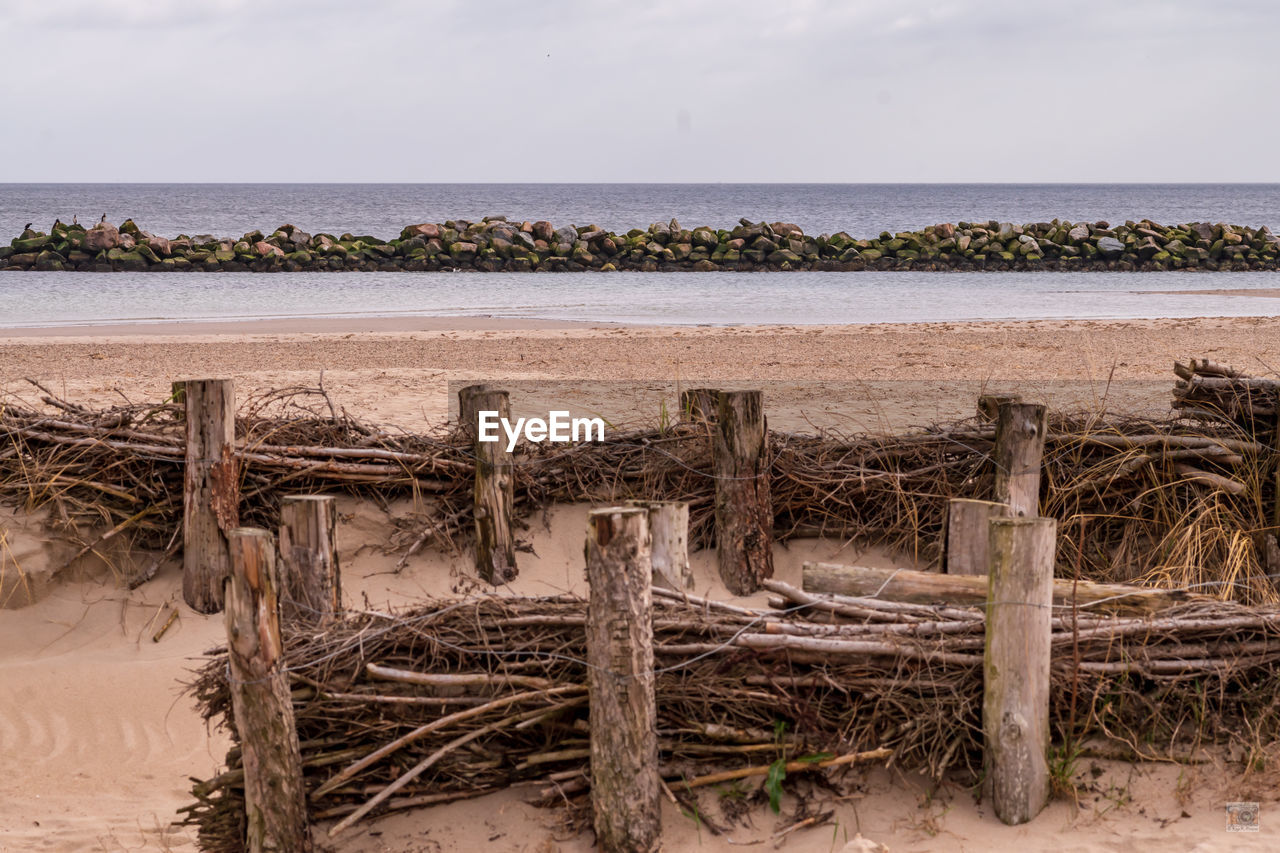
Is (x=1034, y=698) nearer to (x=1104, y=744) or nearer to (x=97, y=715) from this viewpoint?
(x=1104, y=744)

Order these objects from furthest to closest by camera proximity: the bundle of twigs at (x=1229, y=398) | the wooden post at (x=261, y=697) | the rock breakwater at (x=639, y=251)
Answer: the rock breakwater at (x=639, y=251) < the bundle of twigs at (x=1229, y=398) < the wooden post at (x=261, y=697)

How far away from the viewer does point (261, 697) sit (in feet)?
12.6

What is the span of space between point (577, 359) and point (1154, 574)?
354 inches

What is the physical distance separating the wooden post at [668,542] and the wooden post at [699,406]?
1.58 m

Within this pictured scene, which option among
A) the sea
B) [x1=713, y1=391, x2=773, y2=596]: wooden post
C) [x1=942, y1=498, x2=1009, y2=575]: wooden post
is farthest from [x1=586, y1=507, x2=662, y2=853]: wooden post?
the sea

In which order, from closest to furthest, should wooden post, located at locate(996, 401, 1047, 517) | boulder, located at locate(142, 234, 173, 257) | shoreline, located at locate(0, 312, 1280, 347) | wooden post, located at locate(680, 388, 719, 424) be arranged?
1. wooden post, located at locate(996, 401, 1047, 517)
2. wooden post, located at locate(680, 388, 719, 424)
3. shoreline, located at locate(0, 312, 1280, 347)
4. boulder, located at locate(142, 234, 173, 257)

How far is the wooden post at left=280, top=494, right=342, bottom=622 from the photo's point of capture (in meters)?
4.64

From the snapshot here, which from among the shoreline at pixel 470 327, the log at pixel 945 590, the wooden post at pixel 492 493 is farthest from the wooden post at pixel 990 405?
the shoreline at pixel 470 327

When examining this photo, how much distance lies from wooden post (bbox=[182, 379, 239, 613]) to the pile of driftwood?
0.27 metres

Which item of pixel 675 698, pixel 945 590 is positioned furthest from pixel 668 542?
pixel 945 590

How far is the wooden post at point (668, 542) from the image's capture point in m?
4.69

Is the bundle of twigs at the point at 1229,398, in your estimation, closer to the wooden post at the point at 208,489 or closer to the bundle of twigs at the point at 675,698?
the bundle of twigs at the point at 675,698

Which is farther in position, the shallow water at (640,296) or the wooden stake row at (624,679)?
the shallow water at (640,296)

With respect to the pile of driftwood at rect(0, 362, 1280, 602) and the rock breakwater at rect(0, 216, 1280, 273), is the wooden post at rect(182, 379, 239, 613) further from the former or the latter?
the rock breakwater at rect(0, 216, 1280, 273)
